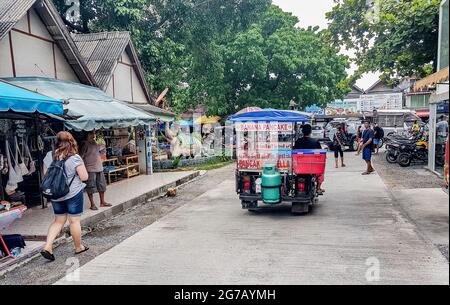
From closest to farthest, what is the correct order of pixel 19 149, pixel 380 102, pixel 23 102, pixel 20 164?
pixel 23 102 → pixel 20 164 → pixel 19 149 → pixel 380 102

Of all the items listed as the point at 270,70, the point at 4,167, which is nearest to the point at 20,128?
the point at 4,167

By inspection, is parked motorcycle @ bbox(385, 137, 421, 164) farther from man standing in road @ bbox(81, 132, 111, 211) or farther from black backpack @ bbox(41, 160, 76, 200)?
black backpack @ bbox(41, 160, 76, 200)

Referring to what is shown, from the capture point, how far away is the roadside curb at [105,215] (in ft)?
18.1

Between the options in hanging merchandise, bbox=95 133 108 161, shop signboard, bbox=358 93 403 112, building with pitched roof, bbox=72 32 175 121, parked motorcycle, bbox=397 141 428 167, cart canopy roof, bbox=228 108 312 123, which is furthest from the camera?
shop signboard, bbox=358 93 403 112

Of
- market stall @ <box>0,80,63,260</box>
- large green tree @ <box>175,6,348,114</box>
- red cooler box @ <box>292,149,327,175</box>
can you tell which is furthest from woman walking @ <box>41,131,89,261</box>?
large green tree @ <box>175,6,348,114</box>

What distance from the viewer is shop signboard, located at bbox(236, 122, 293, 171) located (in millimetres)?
7852

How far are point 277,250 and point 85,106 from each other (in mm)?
5711

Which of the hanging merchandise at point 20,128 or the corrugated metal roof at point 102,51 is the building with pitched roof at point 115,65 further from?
the hanging merchandise at point 20,128

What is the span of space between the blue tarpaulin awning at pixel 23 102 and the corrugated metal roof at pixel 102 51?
18.0 feet

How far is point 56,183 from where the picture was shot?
18.0ft

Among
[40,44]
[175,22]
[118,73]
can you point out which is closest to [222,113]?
[175,22]

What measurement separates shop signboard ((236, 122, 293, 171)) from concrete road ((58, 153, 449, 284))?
3.54 feet

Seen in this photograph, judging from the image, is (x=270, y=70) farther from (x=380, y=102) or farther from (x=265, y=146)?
(x=380, y=102)

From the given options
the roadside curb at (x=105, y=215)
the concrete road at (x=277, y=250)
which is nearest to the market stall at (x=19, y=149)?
the roadside curb at (x=105, y=215)
